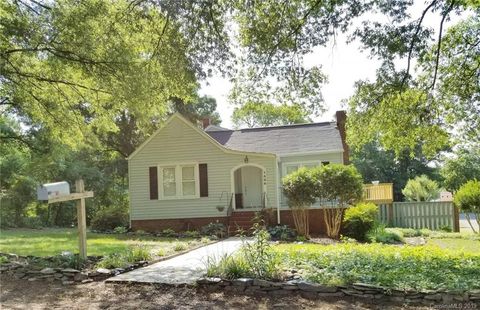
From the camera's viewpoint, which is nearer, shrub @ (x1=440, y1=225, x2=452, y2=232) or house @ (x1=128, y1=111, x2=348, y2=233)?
house @ (x1=128, y1=111, x2=348, y2=233)

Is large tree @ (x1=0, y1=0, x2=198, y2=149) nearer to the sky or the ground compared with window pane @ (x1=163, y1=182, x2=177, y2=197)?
nearer to the sky

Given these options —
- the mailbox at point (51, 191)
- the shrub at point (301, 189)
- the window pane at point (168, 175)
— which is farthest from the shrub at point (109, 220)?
the mailbox at point (51, 191)

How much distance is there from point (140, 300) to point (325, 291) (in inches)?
107

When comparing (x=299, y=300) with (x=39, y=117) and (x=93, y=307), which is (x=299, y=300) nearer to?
(x=93, y=307)

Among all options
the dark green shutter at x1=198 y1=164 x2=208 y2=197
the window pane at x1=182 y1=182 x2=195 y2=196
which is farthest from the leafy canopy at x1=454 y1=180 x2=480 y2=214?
the window pane at x1=182 y1=182 x2=195 y2=196

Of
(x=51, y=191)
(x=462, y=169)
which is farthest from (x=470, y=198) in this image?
(x=462, y=169)

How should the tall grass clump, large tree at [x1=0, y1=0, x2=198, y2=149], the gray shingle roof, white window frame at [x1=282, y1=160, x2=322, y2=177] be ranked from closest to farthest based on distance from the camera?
the tall grass clump, large tree at [x1=0, y1=0, x2=198, y2=149], white window frame at [x1=282, y1=160, x2=322, y2=177], the gray shingle roof

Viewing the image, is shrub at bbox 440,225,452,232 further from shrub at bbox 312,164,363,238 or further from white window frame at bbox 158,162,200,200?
white window frame at bbox 158,162,200,200

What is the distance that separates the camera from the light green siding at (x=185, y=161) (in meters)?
18.6

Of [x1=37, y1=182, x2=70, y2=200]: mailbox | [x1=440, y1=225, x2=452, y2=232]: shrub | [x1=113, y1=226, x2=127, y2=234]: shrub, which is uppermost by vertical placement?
[x1=37, y1=182, x2=70, y2=200]: mailbox

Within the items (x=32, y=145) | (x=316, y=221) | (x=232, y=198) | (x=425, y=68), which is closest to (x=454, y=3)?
(x=425, y=68)

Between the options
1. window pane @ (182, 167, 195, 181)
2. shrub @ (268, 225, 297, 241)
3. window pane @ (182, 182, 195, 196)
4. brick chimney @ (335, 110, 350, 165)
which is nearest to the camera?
shrub @ (268, 225, 297, 241)

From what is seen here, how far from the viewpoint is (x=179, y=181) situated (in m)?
19.0

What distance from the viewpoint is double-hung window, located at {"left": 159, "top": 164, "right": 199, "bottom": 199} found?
1895cm
